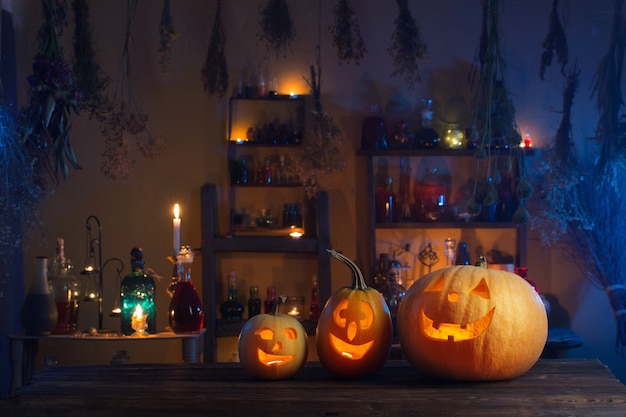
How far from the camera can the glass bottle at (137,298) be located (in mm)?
3779

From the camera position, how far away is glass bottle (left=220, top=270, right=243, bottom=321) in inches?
186

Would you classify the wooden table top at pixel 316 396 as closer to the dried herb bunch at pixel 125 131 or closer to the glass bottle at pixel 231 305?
the glass bottle at pixel 231 305

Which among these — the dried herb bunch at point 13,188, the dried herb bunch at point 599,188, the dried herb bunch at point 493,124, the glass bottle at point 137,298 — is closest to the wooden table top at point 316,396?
the dried herb bunch at point 493,124

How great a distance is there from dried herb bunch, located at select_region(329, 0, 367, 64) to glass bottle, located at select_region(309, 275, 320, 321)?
4.47ft

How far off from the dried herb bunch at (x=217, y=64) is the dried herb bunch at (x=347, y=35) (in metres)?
0.68

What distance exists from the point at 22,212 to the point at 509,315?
11.0 ft

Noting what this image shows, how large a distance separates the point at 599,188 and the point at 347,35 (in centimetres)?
172

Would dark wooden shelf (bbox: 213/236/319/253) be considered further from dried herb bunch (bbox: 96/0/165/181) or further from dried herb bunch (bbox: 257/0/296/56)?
dried herb bunch (bbox: 257/0/296/56)

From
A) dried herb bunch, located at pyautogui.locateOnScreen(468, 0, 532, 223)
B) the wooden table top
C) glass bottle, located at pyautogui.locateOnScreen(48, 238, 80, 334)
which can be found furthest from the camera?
glass bottle, located at pyautogui.locateOnScreen(48, 238, 80, 334)

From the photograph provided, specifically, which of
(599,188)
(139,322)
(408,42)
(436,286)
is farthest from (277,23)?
(436,286)

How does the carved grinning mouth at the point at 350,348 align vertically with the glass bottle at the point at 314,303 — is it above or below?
above

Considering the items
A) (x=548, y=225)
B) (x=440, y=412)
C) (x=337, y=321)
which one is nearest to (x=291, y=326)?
(x=337, y=321)

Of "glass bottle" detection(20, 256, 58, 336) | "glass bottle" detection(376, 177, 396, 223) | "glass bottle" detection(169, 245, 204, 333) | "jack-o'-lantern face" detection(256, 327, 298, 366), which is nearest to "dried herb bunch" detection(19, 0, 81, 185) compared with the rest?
"glass bottle" detection(20, 256, 58, 336)

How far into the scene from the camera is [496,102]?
4387 millimetres
